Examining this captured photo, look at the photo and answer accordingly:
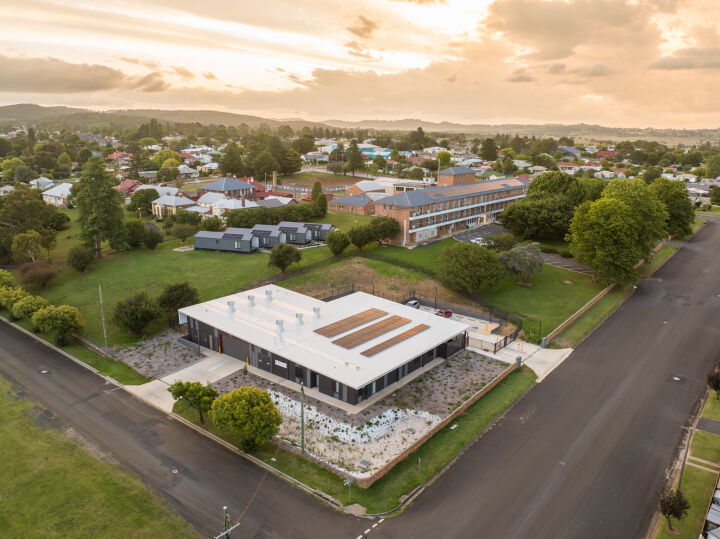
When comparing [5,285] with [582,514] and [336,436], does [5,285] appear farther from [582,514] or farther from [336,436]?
[582,514]

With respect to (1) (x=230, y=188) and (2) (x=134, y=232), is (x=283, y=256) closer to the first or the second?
(2) (x=134, y=232)

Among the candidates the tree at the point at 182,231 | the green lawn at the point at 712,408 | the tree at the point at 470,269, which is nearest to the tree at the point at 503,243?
the tree at the point at 470,269

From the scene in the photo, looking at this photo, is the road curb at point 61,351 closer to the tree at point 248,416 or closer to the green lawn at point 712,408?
the tree at point 248,416

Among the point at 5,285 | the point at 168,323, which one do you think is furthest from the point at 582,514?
the point at 5,285

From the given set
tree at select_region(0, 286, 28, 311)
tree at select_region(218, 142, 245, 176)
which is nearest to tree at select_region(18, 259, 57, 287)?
tree at select_region(0, 286, 28, 311)

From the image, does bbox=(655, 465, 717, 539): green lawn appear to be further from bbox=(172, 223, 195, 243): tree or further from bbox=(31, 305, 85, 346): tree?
bbox=(172, 223, 195, 243): tree

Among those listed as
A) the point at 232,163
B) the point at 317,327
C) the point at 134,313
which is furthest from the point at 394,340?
the point at 232,163

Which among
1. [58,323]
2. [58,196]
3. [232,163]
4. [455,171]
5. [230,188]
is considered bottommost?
[58,323]
